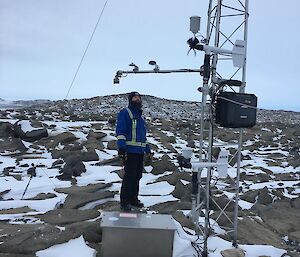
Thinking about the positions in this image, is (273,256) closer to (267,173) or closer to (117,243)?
(117,243)

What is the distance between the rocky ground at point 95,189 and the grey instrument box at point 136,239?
2.35ft

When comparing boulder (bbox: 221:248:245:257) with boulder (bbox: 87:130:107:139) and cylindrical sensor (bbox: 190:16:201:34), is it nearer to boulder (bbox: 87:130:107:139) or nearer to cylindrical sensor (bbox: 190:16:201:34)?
cylindrical sensor (bbox: 190:16:201:34)

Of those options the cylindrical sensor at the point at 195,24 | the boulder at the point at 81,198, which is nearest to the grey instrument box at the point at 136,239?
the cylindrical sensor at the point at 195,24

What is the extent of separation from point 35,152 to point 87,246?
32.6 ft

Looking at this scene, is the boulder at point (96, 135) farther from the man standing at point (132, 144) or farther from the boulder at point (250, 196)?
the man standing at point (132, 144)

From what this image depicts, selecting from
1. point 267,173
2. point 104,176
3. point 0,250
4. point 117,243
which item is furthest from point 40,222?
point 267,173

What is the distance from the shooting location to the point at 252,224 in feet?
25.2

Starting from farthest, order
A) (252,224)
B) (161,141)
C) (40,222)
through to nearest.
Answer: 1. (161,141)
2. (252,224)
3. (40,222)

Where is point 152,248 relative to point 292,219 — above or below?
above

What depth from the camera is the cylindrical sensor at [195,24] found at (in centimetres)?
604

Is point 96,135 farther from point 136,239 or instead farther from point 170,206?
point 136,239

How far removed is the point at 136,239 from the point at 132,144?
2.20 metres

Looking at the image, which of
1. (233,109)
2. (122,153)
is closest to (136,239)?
(122,153)

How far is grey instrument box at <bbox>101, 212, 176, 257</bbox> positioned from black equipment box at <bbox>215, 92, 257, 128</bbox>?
1.59 metres
